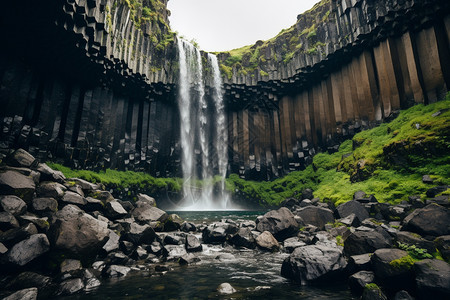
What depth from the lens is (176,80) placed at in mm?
→ 21500

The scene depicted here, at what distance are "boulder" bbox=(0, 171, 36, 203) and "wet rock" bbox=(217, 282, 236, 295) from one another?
18.3 feet

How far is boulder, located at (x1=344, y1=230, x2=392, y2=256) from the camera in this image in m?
4.26

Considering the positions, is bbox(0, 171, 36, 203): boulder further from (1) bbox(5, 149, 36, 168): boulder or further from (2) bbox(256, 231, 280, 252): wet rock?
(2) bbox(256, 231, 280, 252): wet rock

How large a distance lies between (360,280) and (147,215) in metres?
6.96

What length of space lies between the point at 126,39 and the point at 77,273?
17670mm

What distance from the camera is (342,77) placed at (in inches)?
769

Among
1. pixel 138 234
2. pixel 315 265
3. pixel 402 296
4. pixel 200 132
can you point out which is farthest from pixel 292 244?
pixel 200 132

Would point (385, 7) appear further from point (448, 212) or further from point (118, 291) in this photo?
point (118, 291)

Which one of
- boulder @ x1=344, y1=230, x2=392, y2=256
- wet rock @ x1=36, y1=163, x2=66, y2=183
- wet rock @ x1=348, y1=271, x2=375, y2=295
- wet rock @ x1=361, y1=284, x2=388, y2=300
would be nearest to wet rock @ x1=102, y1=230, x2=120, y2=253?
wet rock @ x1=36, y1=163, x2=66, y2=183

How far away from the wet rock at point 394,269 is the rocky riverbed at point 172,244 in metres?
0.01

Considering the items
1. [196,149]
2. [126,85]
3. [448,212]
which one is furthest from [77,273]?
[196,149]

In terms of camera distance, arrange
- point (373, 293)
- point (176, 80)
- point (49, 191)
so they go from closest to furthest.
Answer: point (373, 293)
point (49, 191)
point (176, 80)

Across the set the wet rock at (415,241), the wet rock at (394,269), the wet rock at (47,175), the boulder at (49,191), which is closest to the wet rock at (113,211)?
the boulder at (49,191)

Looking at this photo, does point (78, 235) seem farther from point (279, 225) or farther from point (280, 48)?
point (280, 48)
